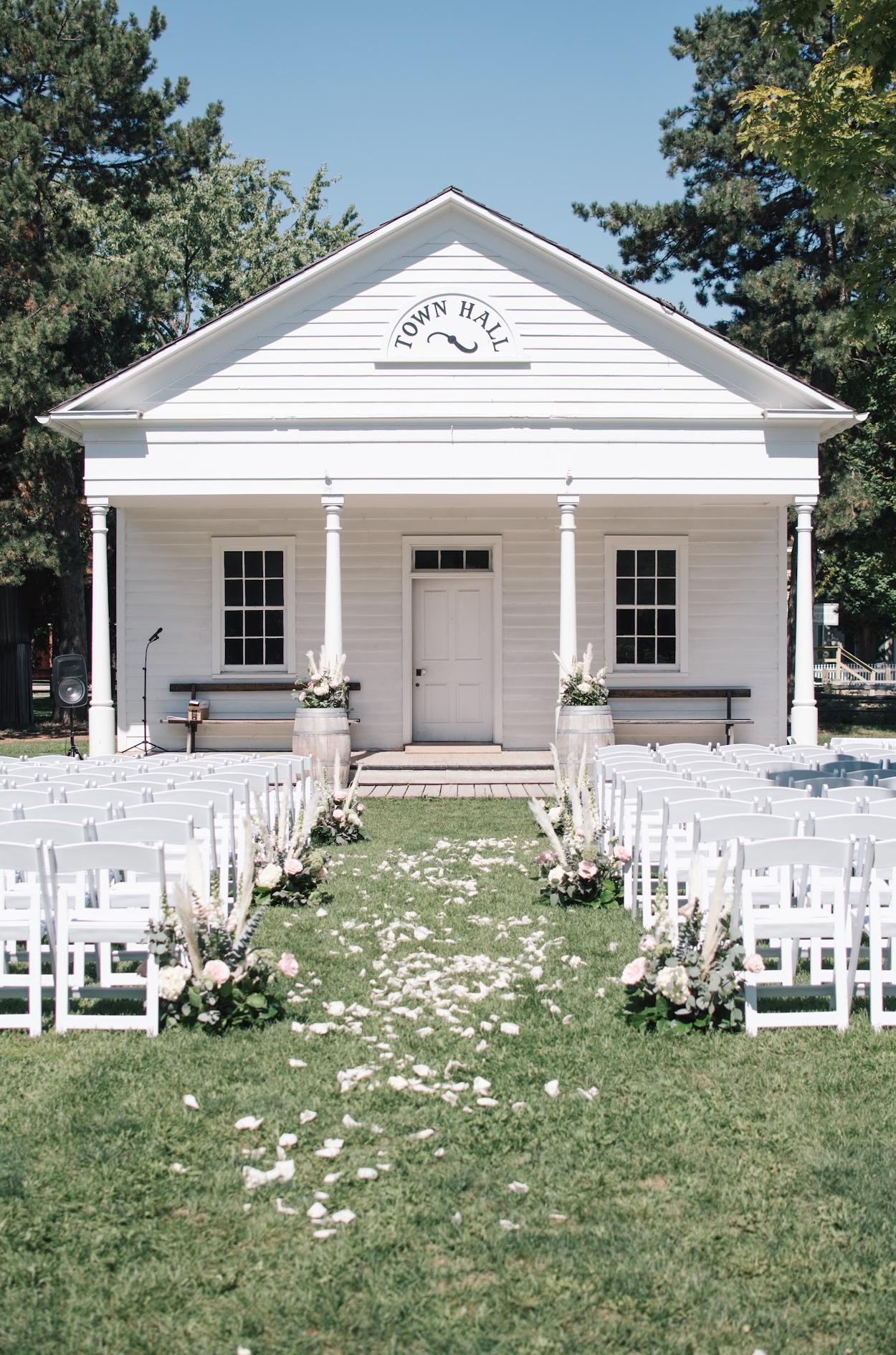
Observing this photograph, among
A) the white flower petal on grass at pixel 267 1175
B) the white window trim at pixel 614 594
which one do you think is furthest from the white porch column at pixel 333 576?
the white flower petal on grass at pixel 267 1175

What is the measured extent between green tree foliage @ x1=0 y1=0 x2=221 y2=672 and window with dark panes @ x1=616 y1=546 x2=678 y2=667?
11.9 metres

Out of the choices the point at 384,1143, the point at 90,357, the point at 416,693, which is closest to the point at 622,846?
the point at 384,1143

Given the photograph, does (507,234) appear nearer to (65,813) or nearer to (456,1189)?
(65,813)

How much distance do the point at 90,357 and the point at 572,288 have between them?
1251 cm

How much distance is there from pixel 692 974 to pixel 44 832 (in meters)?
3.39

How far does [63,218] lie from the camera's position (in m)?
27.4

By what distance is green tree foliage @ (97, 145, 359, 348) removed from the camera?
31.2 meters

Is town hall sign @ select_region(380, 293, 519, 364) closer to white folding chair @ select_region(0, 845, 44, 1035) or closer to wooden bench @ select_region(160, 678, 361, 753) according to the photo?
wooden bench @ select_region(160, 678, 361, 753)

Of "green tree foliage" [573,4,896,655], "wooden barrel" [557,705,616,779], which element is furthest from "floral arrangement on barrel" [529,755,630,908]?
"green tree foliage" [573,4,896,655]

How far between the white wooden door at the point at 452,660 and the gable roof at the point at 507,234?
442 cm

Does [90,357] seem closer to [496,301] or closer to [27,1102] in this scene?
[496,301]

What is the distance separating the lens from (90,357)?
2516 cm

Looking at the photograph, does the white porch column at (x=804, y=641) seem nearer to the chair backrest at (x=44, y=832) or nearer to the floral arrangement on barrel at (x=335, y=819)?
the floral arrangement on barrel at (x=335, y=819)

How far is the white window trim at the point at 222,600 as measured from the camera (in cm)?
1775
